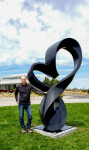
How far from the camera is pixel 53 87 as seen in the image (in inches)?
212

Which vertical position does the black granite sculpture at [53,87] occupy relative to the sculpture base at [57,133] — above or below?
above

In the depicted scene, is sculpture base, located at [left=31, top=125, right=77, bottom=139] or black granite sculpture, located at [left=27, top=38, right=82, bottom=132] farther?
black granite sculpture, located at [left=27, top=38, right=82, bottom=132]

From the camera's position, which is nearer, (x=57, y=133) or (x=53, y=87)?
(x=57, y=133)

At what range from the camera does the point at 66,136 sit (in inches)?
202

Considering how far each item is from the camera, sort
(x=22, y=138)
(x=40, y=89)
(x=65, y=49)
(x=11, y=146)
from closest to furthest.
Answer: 1. (x=11, y=146)
2. (x=22, y=138)
3. (x=40, y=89)
4. (x=65, y=49)

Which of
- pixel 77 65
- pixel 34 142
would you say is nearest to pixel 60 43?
pixel 77 65

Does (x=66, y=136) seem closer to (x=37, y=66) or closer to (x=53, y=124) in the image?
(x=53, y=124)

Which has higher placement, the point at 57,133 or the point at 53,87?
the point at 53,87

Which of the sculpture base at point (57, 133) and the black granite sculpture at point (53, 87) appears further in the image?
the black granite sculpture at point (53, 87)

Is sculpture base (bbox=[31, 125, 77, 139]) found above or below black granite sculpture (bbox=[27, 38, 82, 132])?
below

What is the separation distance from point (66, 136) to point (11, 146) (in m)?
1.74

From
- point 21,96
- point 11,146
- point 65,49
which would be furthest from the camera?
point 65,49

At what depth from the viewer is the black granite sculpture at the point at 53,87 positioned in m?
5.25

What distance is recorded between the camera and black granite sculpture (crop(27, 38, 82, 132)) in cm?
525
